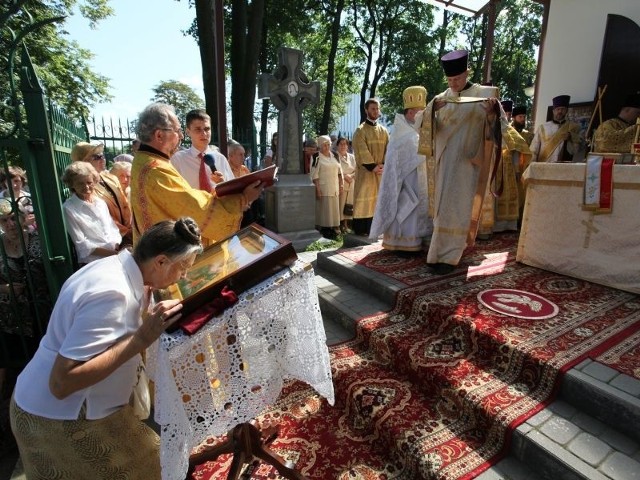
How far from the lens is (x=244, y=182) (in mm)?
2428

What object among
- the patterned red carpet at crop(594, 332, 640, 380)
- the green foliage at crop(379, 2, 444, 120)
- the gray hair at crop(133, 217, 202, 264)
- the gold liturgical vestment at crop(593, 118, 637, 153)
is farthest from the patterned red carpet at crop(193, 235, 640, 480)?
the green foliage at crop(379, 2, 444, 120)

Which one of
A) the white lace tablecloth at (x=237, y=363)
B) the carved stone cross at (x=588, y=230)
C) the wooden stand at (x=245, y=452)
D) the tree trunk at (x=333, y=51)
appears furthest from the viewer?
the tree trunk at (x=333, y=51)

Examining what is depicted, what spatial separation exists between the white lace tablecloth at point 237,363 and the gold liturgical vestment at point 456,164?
103 inches

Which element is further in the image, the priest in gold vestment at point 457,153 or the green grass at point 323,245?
the green grass at point 323,245

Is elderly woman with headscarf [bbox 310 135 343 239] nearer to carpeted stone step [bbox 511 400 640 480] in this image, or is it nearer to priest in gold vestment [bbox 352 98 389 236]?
priest in gold vestment [bbox 352 98 389 236]

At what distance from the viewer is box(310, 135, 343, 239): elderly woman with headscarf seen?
320 inches

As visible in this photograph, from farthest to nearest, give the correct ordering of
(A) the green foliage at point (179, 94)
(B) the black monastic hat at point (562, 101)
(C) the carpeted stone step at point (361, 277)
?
(A) the green foliage at point (179, 94)
(B) the black monastic hat at point (562, 101)
(C) the carpeted stone step at point (361, 277)

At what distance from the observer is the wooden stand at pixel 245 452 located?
2160 millimetres

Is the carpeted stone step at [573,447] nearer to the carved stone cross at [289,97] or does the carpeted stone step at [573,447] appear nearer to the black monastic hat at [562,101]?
the black monastic hat at [562,101]

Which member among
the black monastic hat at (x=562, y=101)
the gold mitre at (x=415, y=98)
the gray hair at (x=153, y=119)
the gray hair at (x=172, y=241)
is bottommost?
the gray hair at (x=172, y=241)

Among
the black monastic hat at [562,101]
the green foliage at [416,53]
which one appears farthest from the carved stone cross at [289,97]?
the green foliage at [416,53]

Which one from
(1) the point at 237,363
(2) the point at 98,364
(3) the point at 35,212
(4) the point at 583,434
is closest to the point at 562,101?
(4) the point at 583,434

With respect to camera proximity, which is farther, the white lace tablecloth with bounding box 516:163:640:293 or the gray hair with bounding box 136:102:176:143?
the white lace tablecloth with bounding box 516:163:640:293

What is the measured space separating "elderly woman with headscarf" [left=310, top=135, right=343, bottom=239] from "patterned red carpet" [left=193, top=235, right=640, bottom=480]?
4.58 m
